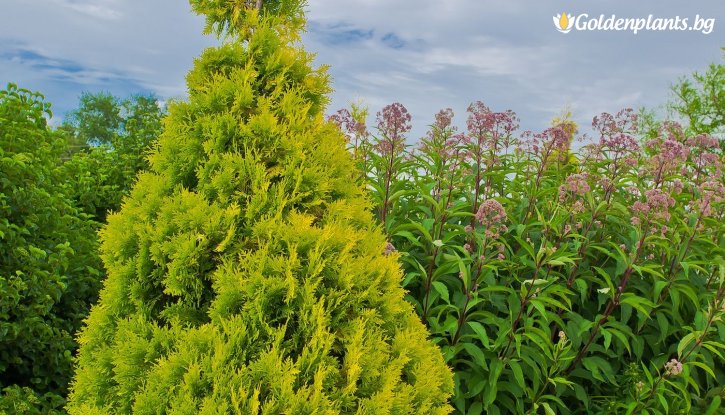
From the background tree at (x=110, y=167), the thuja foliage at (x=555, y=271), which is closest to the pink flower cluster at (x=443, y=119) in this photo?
the thuja foliage at (x=555, y=271)

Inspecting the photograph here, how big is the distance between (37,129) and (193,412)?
4359 millimetres

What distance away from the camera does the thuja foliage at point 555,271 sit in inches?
196

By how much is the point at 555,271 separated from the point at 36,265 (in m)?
4.34

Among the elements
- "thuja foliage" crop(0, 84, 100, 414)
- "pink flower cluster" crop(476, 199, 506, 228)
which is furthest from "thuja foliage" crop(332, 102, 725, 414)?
"thuja foliage" crop(0, 84, 100, 414)

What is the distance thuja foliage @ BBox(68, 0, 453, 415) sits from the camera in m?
2.84

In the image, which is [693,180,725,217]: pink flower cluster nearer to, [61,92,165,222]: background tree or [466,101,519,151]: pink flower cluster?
[466,101,519,151]: pink flower cluster

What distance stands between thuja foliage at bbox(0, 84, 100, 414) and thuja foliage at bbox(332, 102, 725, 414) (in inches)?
107

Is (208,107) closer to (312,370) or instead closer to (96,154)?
(312,370)

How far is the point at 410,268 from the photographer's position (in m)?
5.54

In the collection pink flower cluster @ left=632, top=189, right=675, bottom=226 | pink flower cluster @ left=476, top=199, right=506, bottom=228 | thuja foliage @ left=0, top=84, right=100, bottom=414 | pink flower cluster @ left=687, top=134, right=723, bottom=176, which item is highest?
pink flower cluster @ left=687, top=134, right=723, bottom=176

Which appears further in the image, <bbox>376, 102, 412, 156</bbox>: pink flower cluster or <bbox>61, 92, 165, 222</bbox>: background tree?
<bbox>61, 92, 165, 222</bbox>: background tree

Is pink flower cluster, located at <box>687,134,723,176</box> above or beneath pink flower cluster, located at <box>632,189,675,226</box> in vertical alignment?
above

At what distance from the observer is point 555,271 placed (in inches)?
219

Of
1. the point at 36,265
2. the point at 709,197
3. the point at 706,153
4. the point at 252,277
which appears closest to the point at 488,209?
the point at 709,197
